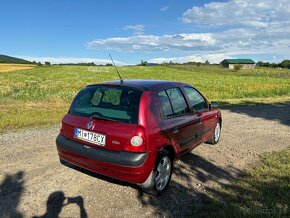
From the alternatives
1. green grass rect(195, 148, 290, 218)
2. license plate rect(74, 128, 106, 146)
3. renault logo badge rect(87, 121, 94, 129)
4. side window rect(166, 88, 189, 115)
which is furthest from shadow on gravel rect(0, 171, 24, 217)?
side window rect(166, 88, 189, 115)

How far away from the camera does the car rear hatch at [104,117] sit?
4.35 m

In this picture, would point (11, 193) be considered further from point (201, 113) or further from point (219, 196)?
point (201, 113)

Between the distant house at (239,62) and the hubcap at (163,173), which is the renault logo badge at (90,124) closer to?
the hubcap at (163,173)

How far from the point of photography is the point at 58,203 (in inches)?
169

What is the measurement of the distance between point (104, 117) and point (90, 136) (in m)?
0.34

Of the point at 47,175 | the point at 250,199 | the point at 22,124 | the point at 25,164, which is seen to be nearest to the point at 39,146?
the point at 25,164

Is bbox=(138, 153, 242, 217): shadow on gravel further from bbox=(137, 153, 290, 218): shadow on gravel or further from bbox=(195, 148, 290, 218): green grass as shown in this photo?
bbox=(195, 148, 290, 218): green grass

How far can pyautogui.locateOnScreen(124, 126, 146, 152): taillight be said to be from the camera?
4.26 m

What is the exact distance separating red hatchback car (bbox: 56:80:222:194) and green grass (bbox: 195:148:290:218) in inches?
33.7

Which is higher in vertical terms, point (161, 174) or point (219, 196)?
point (161, 174)

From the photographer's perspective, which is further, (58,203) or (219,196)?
(219,196)

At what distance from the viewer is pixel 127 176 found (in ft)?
14.3

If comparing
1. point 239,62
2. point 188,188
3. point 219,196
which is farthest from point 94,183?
point 239,62

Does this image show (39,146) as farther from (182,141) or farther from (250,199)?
(250,199)
